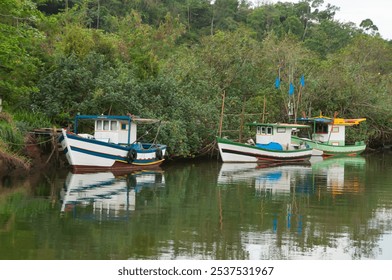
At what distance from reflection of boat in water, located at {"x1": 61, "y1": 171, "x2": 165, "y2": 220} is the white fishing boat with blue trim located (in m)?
0.74

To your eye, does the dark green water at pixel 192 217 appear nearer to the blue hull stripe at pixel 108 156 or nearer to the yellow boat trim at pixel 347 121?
the blue hull stripe at pixel 108 156

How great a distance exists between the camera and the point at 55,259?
12.3 meters

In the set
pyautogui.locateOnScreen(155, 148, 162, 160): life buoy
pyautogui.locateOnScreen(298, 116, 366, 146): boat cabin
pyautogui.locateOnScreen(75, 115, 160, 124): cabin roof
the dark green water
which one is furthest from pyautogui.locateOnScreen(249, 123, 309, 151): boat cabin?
pyautogui.locateOnScreen(75, 115, 160, 124): cabin roof

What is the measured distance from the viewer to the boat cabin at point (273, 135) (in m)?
39.4

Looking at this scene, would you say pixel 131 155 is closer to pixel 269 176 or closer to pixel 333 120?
pixel 269 176

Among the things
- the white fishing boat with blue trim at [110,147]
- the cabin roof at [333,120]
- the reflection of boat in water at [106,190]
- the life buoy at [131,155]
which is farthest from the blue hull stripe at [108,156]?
the cabin roof at [333,120]

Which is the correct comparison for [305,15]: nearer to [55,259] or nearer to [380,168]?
[380,168]

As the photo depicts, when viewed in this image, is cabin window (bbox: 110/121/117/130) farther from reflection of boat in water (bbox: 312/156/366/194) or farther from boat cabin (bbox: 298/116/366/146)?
boat cabin (bbox: 298/116/366/146)

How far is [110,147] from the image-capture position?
28734 mm

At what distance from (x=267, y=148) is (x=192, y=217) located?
21.4 m

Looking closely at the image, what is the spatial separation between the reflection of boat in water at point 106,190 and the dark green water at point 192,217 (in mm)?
33

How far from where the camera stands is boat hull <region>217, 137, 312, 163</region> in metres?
36.2

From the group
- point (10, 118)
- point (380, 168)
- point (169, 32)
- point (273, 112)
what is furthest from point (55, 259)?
point (169, 32)

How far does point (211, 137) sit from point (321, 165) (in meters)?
6.59
